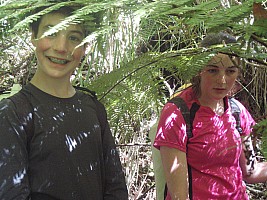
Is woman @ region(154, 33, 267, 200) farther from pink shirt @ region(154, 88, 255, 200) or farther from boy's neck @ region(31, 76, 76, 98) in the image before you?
boy's neck @ region(31, 76, 76, 98)

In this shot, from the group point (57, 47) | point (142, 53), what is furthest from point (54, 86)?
point (142, 53)

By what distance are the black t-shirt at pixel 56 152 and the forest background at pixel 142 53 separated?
0.20 metres

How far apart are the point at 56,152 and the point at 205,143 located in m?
0.61

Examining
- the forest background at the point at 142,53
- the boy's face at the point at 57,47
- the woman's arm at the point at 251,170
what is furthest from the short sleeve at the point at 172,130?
the boy's face at the point at 57,47

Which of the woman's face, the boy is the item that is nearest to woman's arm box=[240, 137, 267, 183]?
the woman's face

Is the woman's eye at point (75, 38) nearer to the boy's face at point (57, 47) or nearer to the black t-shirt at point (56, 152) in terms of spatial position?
the boy's face at point (57, 47)

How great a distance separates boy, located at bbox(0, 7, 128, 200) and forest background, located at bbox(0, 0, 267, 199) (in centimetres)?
10

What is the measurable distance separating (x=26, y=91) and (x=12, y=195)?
0.92 ft

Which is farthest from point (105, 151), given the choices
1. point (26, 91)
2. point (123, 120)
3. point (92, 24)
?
point (123, 120)

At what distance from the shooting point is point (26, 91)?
109 centimetres

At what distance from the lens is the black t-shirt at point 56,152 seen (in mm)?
971

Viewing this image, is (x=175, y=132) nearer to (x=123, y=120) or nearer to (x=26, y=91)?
(x=26, y=91)

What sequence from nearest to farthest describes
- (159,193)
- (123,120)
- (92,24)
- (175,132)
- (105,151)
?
(92,24), (105,151), (175,132), (159,193), (123,120)

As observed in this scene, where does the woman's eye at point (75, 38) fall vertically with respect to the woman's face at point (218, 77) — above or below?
above
